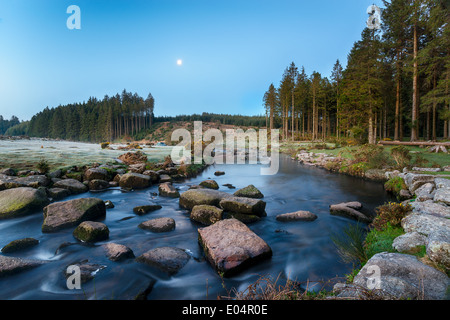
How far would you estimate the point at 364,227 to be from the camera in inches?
267

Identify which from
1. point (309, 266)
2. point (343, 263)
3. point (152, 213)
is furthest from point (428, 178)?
point (152, 213)

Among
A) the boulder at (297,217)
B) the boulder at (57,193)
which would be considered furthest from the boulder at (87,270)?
the boulder at (57,193)

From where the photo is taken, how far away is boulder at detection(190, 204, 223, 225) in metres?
6.83

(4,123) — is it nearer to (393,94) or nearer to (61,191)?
(61,191)

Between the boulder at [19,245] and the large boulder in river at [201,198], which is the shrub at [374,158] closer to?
the large boulder in river at [201,198]

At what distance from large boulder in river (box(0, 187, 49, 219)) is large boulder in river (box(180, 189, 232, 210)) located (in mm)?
5248

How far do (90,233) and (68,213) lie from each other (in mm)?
1584

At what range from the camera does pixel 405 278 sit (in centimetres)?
296

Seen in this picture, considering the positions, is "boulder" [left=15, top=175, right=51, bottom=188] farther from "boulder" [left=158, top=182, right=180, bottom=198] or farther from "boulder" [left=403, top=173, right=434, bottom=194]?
"boulder" [left=403, top=173, right=434, bottom=194]

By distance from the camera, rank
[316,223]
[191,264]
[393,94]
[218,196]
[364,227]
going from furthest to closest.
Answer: [393,94]
[218,196]
[316,223]
[364,227]
[191,264]

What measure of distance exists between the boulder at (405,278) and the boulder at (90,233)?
598cm

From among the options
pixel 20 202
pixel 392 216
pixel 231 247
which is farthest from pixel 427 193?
pixel 20 202
